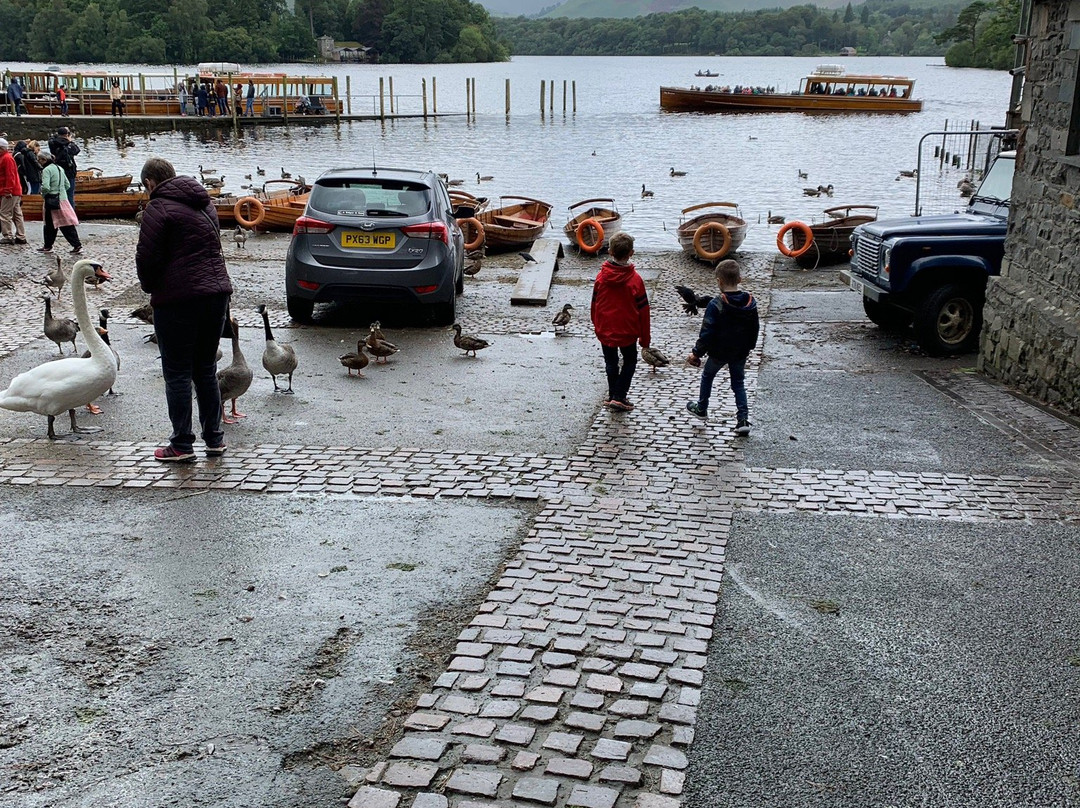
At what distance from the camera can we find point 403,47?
16550 cm

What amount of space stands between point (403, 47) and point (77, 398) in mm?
167328

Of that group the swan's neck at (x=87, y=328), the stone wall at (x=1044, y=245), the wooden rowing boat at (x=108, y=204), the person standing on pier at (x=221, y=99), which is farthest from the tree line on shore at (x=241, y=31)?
the swan's neck at (x=87, y=328)

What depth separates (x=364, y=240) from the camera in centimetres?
1282

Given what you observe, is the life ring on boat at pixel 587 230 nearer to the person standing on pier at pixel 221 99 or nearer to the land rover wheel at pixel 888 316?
the land rover wheel at pixel 888 316

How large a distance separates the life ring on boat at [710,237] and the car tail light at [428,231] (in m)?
7.67

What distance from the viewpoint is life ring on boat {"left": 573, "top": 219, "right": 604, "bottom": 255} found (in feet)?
67.4

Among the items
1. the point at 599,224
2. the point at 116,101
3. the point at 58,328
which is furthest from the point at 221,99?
the point at 58,328

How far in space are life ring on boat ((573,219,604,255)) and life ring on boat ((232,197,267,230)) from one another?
6.93 meters

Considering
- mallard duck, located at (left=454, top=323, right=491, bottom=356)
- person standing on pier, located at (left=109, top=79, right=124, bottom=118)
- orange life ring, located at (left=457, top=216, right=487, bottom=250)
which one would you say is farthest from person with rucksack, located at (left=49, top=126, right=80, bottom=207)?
person standing on pier, located at (left=109, top=79, right=124, bottom=118)

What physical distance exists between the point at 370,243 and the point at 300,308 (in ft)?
4.32

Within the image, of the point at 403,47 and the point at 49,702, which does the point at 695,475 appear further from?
the point at 403,47

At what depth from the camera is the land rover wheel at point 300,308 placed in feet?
43.7

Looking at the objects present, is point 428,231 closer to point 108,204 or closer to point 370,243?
point 370,243

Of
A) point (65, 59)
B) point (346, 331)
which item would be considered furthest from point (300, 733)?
point (65, 59)
